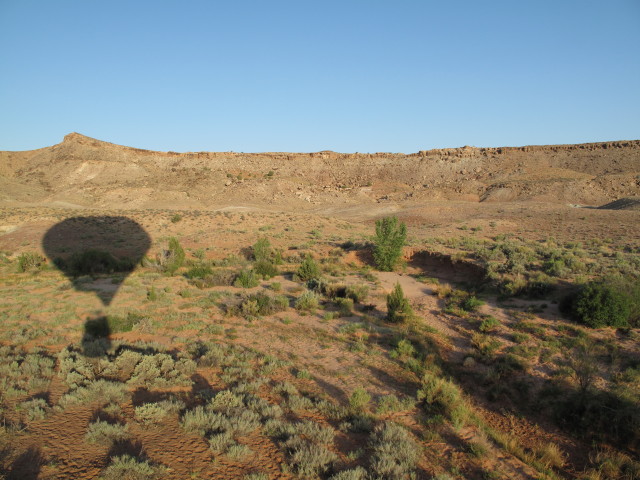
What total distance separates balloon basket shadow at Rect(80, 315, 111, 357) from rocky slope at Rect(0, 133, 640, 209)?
47295 mm

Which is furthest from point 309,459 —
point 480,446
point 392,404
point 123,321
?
point 123,321

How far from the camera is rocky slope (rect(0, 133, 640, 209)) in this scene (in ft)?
179

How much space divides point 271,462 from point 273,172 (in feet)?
233

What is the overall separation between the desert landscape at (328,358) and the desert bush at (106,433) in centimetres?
4

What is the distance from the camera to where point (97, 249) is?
81.4 ft

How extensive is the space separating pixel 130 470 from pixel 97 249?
2416 centimetres

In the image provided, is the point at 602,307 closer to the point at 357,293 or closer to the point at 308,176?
the point at 357,293

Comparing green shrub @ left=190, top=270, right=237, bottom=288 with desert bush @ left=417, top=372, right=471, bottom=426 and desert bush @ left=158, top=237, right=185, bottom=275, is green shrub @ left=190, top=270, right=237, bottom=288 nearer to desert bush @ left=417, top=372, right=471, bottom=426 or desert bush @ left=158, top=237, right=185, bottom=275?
desert bush @ left=158, top=237, right=185, bottom=275

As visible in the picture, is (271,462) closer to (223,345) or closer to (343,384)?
(343,384)

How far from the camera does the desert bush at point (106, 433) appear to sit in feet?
16.7

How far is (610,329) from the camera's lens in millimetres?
9820

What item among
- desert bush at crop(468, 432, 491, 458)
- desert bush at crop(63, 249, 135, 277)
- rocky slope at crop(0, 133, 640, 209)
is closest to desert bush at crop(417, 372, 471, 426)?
desert bush at crop(468, 432, 491, 458)

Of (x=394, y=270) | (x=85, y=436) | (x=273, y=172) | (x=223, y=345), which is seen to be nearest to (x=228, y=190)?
(x=273, y=172)

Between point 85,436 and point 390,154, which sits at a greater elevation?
point 390,154
